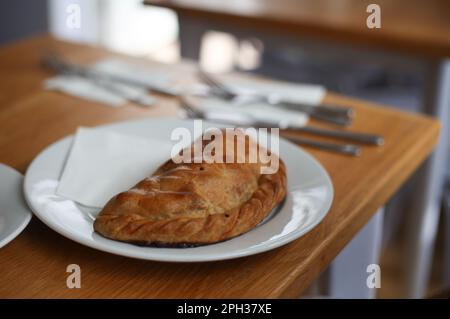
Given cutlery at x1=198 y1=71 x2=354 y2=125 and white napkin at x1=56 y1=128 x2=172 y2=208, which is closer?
white napkin at x1=56 y1=128 x2=172 y2=208

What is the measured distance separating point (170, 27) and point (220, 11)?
2.76 metres

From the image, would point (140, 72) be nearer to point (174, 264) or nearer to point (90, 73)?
point (90, 73)

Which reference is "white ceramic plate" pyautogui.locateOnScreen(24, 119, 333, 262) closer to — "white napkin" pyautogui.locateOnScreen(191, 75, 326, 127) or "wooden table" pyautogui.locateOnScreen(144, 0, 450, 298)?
"white napkin" pyautogui.locateOnScreen(191, 75, 326, 127)

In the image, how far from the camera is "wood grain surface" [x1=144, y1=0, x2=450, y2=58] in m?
1.41

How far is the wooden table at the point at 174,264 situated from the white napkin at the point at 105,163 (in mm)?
53

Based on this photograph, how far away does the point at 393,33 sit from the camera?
4.69ft

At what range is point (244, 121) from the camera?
87 centimetres

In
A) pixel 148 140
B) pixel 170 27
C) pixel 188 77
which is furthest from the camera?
pixel 170 27

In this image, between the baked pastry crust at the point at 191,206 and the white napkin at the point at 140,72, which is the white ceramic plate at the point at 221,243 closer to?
the baked pastry crust at the point at 191,206

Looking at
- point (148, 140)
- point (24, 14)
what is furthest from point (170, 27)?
point (148, 140)

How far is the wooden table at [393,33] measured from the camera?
1.38 meters

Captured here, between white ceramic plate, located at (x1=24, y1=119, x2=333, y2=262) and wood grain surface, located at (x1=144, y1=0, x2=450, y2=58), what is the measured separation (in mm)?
814

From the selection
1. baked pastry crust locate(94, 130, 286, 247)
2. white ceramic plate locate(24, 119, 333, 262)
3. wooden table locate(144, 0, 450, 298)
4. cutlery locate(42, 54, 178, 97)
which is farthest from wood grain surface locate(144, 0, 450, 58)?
baked pastry crust locate(94, 130, 286, 247)

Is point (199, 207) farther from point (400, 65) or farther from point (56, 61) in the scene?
point (400, 65)
